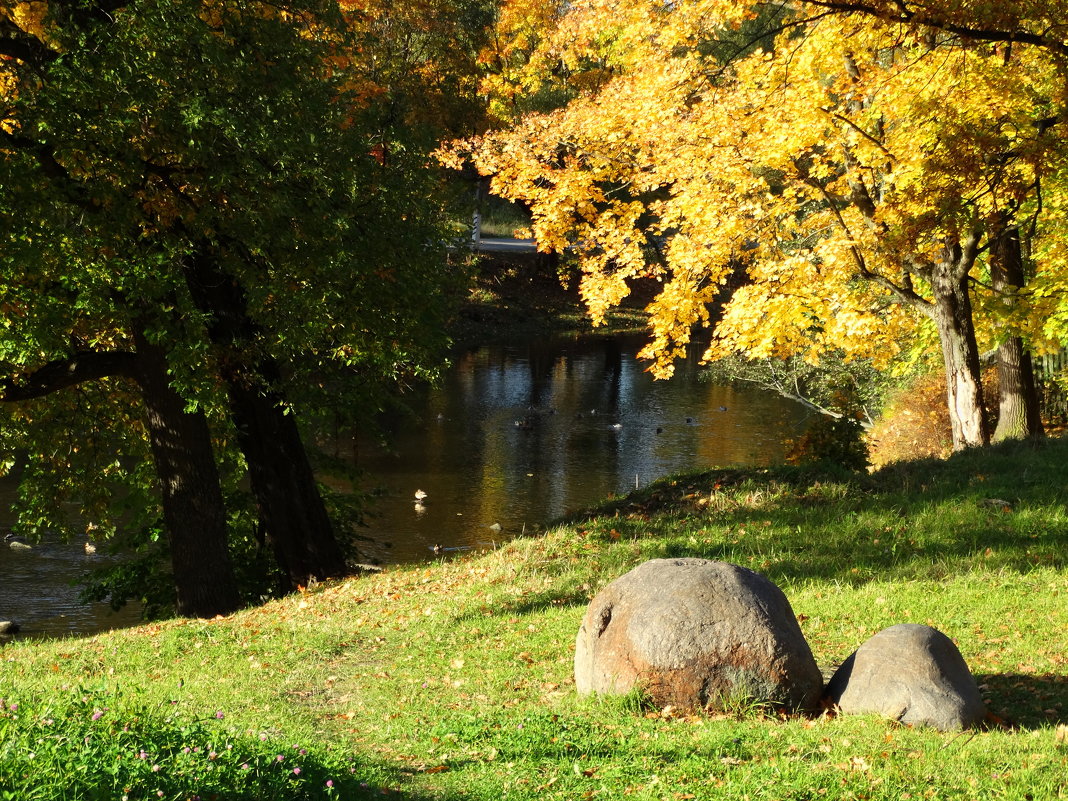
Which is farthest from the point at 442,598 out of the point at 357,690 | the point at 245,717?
the point at 245,717

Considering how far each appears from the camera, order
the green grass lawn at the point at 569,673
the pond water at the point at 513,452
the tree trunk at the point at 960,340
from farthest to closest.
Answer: the pond water at the point at 513,452, the tree trunk at the point at 960,340, the green grass lawn at the point at 569,673

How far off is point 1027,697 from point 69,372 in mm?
10956

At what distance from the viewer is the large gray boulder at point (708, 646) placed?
7074mm

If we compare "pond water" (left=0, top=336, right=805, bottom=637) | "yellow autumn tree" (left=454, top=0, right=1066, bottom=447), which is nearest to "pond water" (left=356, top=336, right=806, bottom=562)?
"pond water" (left=0, top=336, right=805, bottom=637)

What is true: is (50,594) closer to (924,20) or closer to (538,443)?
(538,443)

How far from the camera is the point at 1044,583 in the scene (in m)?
10.2

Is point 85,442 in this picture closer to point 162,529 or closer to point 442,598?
point 162,529

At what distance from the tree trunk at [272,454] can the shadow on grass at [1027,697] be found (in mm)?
9037

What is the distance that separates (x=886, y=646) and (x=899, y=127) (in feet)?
31.9

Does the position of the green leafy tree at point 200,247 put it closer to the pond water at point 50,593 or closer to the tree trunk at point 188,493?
the tree trunk at point 188,493

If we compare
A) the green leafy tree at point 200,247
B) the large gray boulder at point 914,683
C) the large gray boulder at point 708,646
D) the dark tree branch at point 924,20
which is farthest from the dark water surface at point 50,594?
the dark tree branch at point 924,20

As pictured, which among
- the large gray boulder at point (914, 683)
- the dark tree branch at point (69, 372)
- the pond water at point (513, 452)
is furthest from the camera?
the pond water at point (513, 452)

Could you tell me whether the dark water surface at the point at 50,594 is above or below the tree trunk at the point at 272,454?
below

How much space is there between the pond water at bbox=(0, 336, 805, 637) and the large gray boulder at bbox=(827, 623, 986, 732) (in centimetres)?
895
